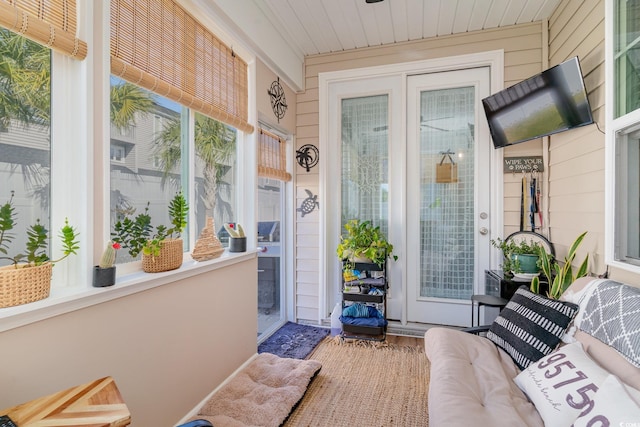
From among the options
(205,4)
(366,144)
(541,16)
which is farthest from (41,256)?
(541,16)

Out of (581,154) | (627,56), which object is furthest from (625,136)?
(581,154)

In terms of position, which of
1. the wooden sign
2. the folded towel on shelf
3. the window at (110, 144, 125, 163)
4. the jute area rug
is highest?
the wooden sign

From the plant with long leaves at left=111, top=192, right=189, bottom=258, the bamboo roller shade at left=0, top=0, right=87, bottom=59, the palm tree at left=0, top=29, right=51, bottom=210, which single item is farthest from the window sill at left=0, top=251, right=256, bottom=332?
the bamboo roller shade at left=0, top=0, right=87, bottom=59

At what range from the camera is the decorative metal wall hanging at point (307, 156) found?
3.40 meters

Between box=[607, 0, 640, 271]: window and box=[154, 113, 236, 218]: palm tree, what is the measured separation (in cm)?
238

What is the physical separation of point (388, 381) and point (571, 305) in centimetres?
126

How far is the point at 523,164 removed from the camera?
112 inches

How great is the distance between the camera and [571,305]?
159cm

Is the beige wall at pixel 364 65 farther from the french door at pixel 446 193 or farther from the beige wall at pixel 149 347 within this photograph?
the beige wall at pixel 149 347

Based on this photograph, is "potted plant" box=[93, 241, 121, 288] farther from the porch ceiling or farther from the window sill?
the porch ceiling

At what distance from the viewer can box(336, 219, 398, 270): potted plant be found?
2.92m

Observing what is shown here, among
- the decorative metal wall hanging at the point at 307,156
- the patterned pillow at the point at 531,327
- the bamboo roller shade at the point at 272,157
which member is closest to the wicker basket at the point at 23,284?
the bamboo roller shade at the point at 272,157

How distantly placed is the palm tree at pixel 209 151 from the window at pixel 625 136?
2381 mm

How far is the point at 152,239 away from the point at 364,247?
Result: 1.81 meters
